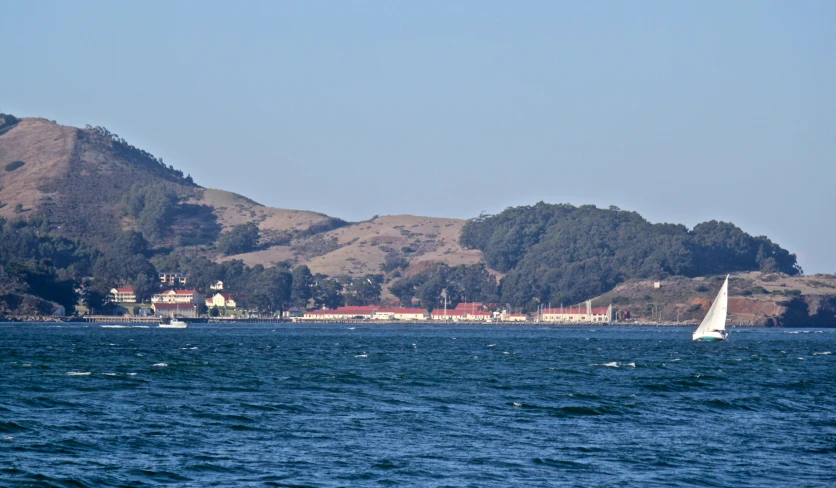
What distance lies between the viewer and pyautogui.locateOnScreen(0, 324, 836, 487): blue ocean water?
3080 cm

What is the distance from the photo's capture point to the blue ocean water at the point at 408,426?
30797 millimetres

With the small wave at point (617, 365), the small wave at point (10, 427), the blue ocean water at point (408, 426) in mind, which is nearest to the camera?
the blue ocean water at point (408, 426)

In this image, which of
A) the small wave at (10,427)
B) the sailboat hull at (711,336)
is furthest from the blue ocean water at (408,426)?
the sailboat hull at (711,336)

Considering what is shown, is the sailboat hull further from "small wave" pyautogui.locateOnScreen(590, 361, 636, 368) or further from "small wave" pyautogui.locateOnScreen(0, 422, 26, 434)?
"small wave" pyautogui.locateOnScreen(0, 422, 26, 434)

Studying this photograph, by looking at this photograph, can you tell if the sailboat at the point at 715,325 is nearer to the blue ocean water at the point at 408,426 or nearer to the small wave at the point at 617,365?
the small wave at the point at 617,365

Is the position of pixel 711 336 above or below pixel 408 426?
above

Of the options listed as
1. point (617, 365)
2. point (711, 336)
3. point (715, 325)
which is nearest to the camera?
point (617, 365)

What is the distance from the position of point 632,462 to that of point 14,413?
2348cm

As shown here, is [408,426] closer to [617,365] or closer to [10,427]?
[10,427]

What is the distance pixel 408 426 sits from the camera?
40.4 meters

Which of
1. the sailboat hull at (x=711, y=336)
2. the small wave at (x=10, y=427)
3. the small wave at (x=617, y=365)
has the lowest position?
the small wave at (x=10, y=427)

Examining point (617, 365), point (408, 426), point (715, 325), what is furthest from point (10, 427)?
point (715, 325)

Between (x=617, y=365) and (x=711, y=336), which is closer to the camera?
(x=617, y=365)

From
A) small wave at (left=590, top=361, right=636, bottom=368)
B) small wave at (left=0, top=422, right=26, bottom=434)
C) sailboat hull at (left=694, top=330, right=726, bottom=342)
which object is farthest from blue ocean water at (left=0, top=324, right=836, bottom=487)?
sailboat hull at (left=694, top=330, right=726, bottom=342)
